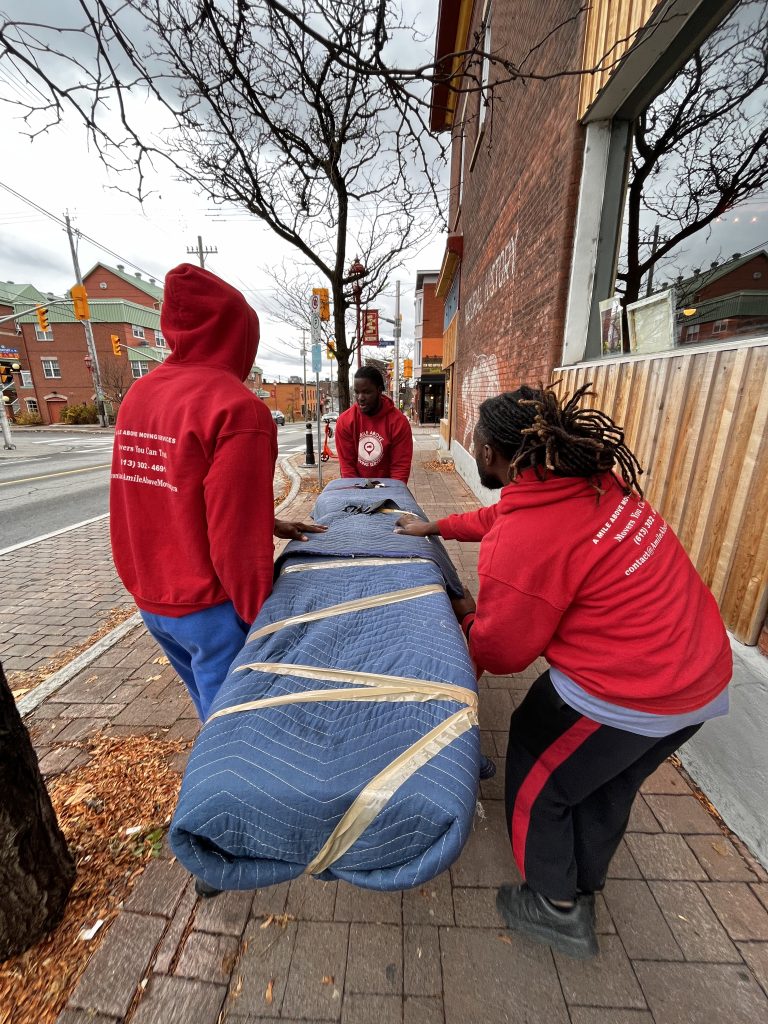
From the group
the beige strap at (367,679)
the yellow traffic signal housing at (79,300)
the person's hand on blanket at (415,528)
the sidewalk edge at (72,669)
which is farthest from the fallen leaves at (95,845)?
the yellow traffic signal housing at (79,300)

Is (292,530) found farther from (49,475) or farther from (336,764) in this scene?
(49,475)

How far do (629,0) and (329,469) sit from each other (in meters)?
10.7

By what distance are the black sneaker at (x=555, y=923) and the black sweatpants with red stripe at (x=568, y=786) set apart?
0.21 ft

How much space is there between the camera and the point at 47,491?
33.6ft

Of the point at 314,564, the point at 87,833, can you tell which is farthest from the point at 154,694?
the point at 314,564

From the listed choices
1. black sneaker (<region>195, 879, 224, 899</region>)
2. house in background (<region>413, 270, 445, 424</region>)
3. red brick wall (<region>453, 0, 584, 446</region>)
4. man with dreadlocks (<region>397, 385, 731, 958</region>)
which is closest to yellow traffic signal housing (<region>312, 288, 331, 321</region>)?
red brick wall (<region>453, 0, 584, 446</region>)

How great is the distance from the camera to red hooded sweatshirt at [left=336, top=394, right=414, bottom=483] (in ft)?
13.7

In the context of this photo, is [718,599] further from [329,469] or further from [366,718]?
[329,469]

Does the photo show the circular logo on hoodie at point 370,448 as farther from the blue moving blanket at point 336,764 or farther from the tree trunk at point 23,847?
the tree trunk at point 23,847

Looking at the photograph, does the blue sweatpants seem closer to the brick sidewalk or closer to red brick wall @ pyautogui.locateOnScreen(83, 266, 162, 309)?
the brick sidewalk

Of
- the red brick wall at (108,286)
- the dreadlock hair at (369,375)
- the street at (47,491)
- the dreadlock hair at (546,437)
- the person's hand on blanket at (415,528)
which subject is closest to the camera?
the dreadlock hair at (546,437)

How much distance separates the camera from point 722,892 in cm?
170

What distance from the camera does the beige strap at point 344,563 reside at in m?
1.88

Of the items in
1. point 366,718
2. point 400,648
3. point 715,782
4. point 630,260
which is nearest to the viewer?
point 366,718
